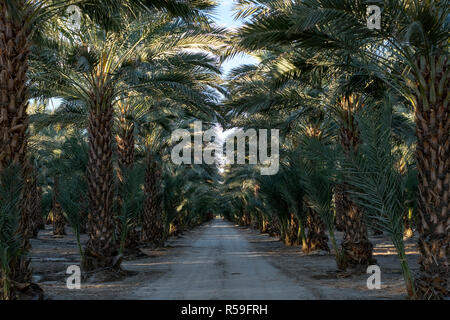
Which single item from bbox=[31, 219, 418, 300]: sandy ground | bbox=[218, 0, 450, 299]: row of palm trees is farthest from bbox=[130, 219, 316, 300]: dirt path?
bbox=[218, 0, 450, 299]: row of palm trees

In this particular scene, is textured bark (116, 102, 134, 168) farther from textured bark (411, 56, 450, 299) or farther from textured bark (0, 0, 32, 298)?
textured bark (411, 56, 450, 299)

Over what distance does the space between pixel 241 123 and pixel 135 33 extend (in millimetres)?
9492

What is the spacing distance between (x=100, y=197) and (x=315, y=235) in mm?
9886

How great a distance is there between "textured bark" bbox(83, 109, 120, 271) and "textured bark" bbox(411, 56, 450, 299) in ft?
25.3

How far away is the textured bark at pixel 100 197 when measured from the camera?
38.0ft

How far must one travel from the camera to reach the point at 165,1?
9258 millimetres

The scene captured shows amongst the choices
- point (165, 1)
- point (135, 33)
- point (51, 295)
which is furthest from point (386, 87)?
point (51, 295)

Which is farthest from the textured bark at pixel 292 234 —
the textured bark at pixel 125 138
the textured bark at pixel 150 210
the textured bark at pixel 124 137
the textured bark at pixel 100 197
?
the textured bark at pixel 100 197

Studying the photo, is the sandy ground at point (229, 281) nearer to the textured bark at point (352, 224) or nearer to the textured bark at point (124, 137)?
the textured bark at point (352, 224)

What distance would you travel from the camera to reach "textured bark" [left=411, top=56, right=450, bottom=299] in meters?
7.03

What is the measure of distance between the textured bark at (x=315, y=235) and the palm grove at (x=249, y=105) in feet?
0.16

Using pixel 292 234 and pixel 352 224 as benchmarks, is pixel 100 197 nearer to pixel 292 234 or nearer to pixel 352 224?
pixel 352 224
